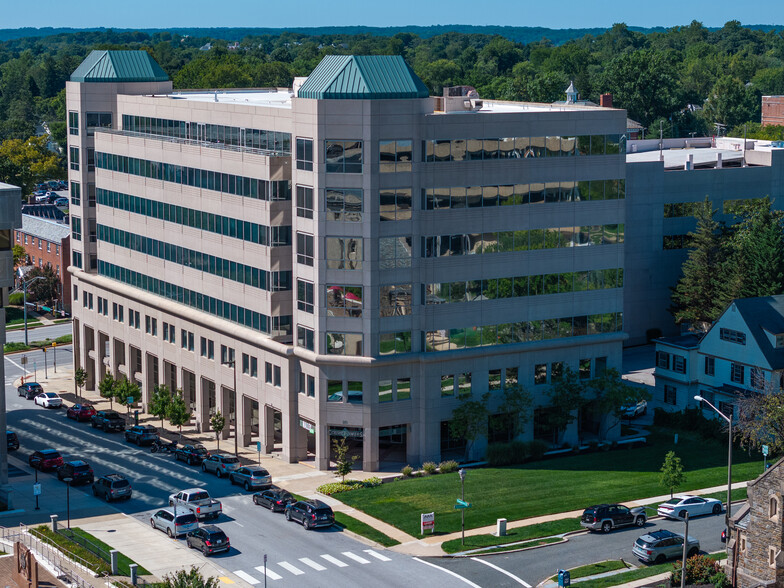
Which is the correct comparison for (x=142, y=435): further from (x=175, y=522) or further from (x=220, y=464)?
(x=175, y=522)

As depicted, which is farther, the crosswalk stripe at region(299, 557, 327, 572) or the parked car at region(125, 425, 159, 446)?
the parked car at region(125, 425, 159, 446)

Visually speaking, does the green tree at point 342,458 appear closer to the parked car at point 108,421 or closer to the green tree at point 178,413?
the green tree at point 178,413

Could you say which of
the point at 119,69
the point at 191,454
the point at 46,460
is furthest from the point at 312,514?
the point at 119,69

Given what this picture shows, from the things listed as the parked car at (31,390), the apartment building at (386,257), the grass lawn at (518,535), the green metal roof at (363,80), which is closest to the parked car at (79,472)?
the apartment building at (386,257)

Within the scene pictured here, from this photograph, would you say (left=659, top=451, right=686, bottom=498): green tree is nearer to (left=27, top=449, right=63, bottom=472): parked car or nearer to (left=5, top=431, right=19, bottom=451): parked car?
(left=27, top=449, right=63, bottom=472): parked car

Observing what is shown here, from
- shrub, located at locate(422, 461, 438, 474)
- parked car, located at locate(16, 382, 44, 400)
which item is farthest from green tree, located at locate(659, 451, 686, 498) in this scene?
parked car, located at locate(16, 382, 44, 400)

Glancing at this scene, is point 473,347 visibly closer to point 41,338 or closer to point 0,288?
point 0,288
